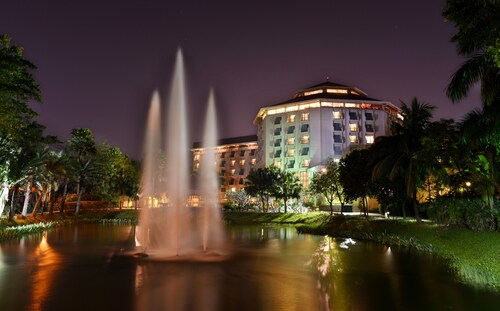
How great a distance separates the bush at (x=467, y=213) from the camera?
25391mm

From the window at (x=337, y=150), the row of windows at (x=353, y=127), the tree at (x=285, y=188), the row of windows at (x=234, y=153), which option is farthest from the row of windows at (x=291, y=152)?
the tree at (x=285, y=188)

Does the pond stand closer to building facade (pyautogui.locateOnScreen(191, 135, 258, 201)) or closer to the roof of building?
building facade (pyautogui.locateOnScreen(191, 135, 258, 201))

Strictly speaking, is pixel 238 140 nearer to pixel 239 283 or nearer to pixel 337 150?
pixel 337 150

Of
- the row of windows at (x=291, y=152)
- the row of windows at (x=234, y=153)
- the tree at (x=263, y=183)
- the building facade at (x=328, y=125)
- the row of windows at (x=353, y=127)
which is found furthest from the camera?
the row of windows at (x=234, y=153)

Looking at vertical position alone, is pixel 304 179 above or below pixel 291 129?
below

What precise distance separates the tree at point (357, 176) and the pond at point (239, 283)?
19.4 meters

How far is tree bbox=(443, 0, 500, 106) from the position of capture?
15.0 metres

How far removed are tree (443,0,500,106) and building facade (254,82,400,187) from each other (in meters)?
80.6

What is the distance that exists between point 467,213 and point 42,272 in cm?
2601

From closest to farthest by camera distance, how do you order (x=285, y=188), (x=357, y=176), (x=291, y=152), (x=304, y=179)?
(x=357, y=176), (x=285, y=188), (x=304, y=179), (x=291, y=152)

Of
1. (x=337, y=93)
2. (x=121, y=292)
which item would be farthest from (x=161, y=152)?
(x=121, y=292)

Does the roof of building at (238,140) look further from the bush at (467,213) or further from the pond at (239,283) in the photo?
the pond at (239,283)

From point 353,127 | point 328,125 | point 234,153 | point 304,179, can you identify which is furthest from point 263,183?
point 234,153

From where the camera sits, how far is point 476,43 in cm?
1794
